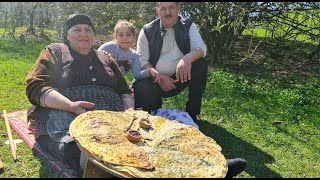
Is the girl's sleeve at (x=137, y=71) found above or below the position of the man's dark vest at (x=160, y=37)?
below

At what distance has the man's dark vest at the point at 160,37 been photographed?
455 cm

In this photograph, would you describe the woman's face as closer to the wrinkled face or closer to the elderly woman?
the elderly woman

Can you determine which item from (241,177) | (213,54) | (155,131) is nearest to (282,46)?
(213,54)

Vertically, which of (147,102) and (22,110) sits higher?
(147,102)

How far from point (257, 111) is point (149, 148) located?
119 inches

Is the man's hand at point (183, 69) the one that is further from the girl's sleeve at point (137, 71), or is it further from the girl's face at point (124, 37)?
the girl's face at point (124, 37)

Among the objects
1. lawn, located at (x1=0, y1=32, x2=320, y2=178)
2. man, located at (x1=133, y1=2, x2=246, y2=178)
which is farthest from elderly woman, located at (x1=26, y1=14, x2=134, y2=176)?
man, located at (x1=133, y1=2, x2=246, y2=178)

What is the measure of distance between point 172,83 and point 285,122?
66.8 inches

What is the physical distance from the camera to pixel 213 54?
847 centimetres

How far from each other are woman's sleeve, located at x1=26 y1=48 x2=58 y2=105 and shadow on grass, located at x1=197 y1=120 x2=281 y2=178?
6.06 ft

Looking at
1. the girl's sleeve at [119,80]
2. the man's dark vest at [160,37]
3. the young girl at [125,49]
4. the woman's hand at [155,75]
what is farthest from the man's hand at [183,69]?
the girl's sleeve at [119,80]

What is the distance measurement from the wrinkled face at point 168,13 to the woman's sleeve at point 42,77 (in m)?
1.44

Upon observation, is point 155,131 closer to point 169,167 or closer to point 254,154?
point 169,167

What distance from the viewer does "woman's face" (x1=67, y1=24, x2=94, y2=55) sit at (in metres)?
3.67
